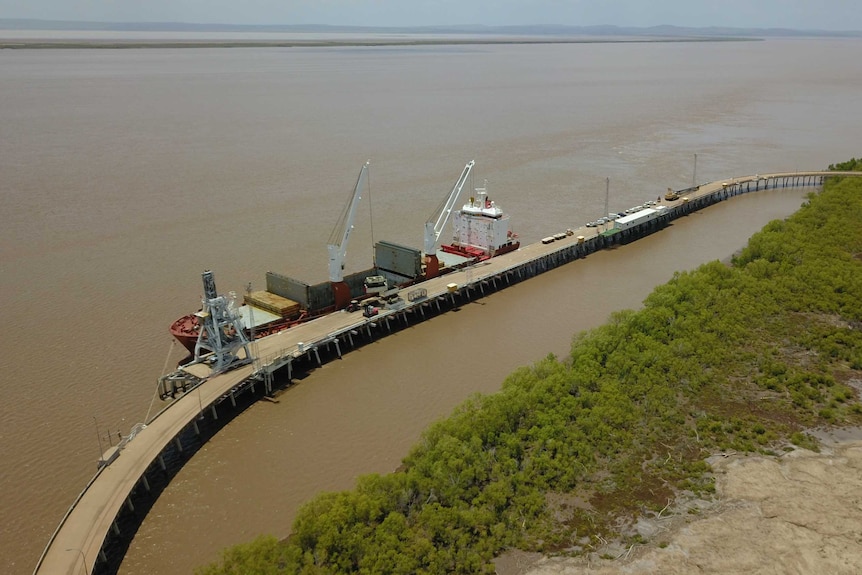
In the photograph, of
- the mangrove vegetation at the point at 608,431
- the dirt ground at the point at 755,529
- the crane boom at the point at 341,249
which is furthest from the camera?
the crane boom at the point at 341,249

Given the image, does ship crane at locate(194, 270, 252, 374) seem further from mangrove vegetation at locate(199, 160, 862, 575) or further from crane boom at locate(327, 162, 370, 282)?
mangrove vegetation at locate(199, 160, 862, 575)

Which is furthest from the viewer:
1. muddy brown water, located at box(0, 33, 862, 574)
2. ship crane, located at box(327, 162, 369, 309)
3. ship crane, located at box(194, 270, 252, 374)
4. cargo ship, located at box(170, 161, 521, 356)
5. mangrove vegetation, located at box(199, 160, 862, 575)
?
ship crane, located at box(327, 162, 369, 309)

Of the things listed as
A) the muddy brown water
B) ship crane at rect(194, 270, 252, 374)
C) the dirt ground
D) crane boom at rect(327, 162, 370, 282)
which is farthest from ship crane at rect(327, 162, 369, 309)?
the dirt ground

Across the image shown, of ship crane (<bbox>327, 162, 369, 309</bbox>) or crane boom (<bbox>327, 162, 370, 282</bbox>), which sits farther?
ship crane (<bbox>327, 162, 369, 309</bbox>)

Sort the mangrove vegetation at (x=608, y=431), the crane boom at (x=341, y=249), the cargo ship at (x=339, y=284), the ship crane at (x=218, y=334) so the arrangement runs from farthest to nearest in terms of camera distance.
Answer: the crane boom at (x=341, y=249) < the cargo ship at (x=339, y=284) < the ship crane at (x=218, y=334) < the mangrove vegetation at (x=608, y=431)

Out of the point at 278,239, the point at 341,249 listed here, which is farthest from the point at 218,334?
the point at 278,239

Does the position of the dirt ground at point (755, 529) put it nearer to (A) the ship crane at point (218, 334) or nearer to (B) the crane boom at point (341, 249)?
(A) the ship crane at point (218, 334)

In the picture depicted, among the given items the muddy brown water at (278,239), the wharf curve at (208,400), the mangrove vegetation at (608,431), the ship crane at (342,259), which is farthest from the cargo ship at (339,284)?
the mangrove vegetation at (608,431)

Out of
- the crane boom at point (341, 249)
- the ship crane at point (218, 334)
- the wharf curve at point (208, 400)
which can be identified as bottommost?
the wharf curve at point (208, 400)
